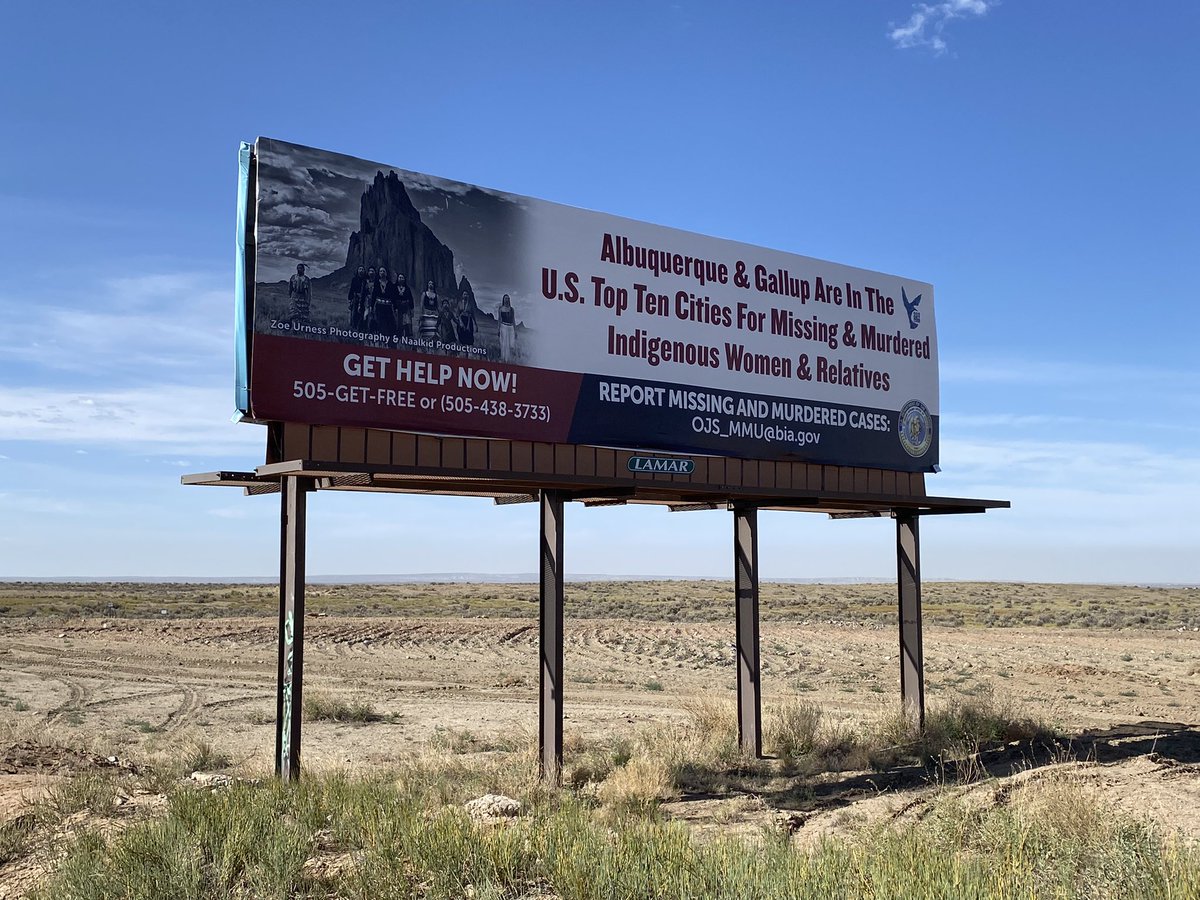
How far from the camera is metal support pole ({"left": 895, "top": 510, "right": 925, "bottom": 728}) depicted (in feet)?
52.6

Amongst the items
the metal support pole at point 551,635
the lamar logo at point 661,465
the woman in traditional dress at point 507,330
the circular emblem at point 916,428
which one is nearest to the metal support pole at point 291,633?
the woman in traditional dress at point 507,330

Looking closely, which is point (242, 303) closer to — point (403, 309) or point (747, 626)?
point (403, 309)

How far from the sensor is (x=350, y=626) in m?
44.6

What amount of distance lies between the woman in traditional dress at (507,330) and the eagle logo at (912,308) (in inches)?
290

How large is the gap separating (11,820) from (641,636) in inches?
1267

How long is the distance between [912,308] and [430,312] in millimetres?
8715

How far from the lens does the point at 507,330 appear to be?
1195 centimetres

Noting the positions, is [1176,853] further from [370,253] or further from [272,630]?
[272,630]

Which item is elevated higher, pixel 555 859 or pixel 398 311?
pixel 398 311

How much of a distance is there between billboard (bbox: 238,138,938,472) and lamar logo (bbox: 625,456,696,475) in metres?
0.23


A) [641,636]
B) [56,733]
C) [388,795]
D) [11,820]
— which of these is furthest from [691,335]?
[641,636]

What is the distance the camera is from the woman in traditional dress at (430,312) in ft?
37.2

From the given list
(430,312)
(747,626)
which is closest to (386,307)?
(430,312)

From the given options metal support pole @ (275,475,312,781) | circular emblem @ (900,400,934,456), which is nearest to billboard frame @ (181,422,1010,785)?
metal support pole @ (275,475,312,781)
